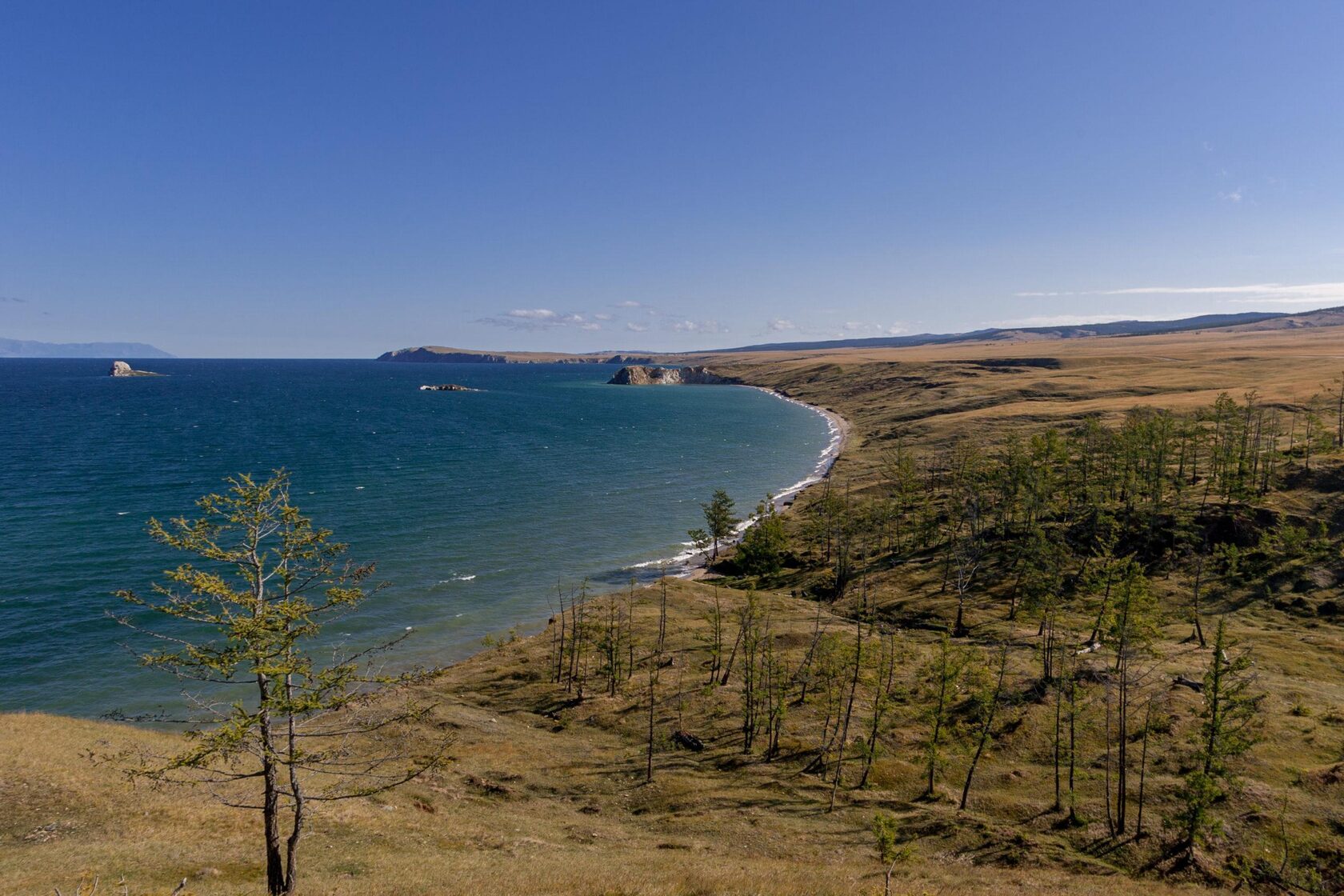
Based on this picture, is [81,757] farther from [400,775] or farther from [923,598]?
[923,598]

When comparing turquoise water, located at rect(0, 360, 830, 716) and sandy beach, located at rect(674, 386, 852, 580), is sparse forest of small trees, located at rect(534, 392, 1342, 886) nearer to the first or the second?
sandy beach, located at rect(674, 386, 852, 580)

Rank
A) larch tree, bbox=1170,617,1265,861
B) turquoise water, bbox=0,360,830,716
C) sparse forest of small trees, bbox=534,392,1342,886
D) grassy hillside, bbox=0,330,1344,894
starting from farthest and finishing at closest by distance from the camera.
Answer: turquoise water, bbox=0,360,830,716 → sparse forest of small trees, bbox=534,392,1342,886 → larch tree, bbox=1170,617,1265,861 → grassy hillside, bbox=0,330,1344,894

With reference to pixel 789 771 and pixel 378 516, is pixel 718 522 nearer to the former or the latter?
pixel 789 771

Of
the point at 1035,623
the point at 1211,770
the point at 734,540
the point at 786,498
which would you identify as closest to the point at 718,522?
the point at 734,540

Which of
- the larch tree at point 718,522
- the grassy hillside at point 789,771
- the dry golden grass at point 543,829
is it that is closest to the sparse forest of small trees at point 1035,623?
the grassy hillside at point 789,771

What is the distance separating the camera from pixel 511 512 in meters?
116

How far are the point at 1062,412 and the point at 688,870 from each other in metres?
183

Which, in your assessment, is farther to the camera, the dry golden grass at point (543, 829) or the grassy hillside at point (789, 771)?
the grassy hillside at point (789, 771)

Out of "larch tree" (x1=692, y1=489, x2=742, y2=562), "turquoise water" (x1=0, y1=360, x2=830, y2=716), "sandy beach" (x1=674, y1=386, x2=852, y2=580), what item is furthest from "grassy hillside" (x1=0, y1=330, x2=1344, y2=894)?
"larch tree" (x1=692, y1=489, x2=742, y2=562)

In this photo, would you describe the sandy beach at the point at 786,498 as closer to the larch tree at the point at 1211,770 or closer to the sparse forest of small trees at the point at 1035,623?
the sparse forest of small trees at the point at 1035,623

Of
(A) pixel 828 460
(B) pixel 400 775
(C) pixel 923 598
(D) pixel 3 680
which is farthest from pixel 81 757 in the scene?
(A) pixel 828 460

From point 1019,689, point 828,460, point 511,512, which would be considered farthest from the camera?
point 828,460

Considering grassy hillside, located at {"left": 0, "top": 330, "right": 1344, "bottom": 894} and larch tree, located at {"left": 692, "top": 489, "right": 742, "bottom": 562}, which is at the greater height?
larch tree, located at {"left": 692, "top": 489, "right": 742, "bottom": 562}

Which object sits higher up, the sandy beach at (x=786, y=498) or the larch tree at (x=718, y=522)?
the larch tree at (x=718, y=522)
